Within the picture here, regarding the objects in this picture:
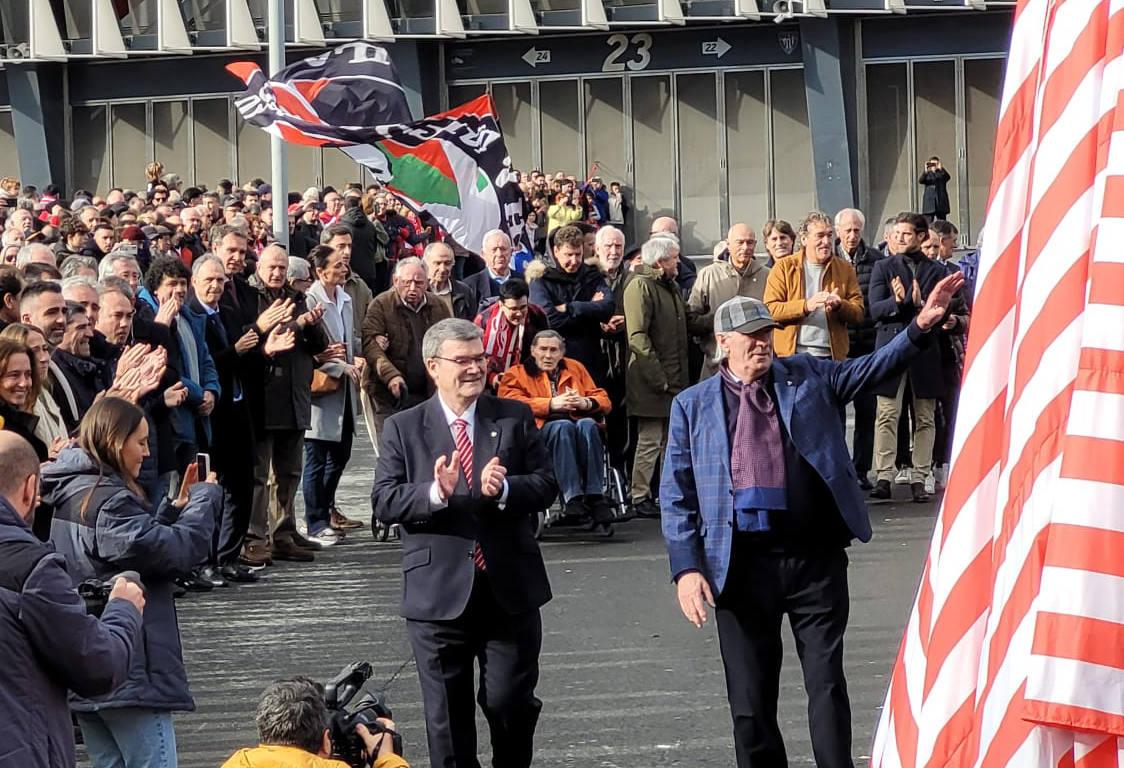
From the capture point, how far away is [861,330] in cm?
1478

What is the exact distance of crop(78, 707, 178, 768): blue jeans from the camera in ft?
20.5

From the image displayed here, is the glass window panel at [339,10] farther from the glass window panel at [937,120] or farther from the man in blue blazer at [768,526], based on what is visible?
the man in blue blazer at [768,526]

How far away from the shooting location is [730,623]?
6.89m

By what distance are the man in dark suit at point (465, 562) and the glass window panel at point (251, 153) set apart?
3907 cm

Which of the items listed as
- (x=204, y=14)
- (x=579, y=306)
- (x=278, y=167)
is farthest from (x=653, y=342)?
(x=204, y=14)

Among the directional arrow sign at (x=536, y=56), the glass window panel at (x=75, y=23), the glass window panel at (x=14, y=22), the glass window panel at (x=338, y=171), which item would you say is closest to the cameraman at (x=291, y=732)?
the directional arrow sign at (x=536, y=56)

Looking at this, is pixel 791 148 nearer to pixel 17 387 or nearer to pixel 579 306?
pixel 579 306

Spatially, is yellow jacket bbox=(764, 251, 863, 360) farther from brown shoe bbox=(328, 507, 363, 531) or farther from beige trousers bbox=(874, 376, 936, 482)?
brown shoe bbox=(328, 507, 363, 531)

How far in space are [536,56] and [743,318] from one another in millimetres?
36568

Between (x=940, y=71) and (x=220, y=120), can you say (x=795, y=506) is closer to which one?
(x=940, y=71)

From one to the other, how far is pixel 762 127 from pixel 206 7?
1299cm

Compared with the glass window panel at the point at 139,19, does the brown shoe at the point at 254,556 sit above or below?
below

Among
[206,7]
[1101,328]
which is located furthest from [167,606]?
[206,7]

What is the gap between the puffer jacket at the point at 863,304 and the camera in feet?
48.1
